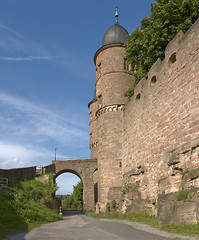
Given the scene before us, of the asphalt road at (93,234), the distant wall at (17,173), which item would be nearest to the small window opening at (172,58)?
the asphalt road at (93,234)

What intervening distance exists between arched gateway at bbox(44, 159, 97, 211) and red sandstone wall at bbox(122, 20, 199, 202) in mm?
13198

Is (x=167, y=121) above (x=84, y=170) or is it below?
above

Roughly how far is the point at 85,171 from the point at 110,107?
39.7 feet

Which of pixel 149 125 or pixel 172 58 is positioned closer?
pixel 172 58

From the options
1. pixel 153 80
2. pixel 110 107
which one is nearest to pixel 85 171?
pixel 110 107

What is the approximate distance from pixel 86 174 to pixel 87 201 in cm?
289

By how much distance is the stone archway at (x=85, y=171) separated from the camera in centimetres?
3045

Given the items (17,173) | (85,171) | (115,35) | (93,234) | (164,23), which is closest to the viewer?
(93,234)

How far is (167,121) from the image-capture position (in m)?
13.0

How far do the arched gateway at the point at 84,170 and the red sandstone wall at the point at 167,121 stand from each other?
→ 13.2 metres

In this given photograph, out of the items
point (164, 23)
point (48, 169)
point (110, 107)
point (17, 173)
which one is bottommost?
point (17, 173)

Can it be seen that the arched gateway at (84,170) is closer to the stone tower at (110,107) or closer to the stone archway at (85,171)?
the stone archway at (85,171)

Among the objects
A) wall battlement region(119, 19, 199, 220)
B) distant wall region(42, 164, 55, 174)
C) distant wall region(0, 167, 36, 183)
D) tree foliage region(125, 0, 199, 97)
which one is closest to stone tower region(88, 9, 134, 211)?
wall battlement region(119, 19, 199, 220)

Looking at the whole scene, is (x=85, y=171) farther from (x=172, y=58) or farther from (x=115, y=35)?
(x=172, y=58)
